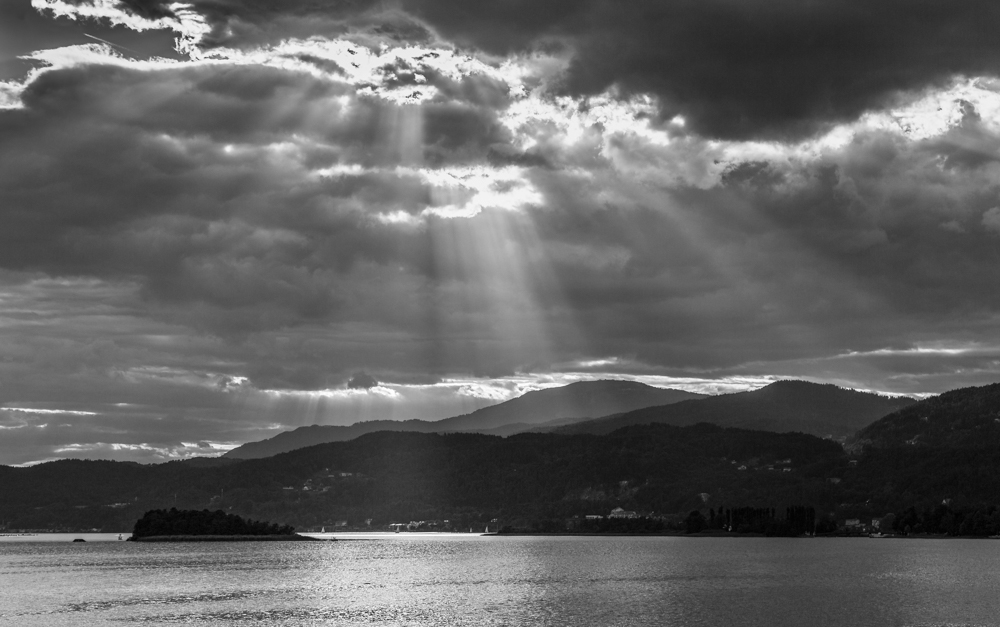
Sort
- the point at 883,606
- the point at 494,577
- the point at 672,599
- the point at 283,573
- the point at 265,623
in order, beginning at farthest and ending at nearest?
1. the point at 283,573
2. the point at 494,577
3. the point at 672,599
4. the point at 883,606
5. the point at 265,623

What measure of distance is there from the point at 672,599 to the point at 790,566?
203ft

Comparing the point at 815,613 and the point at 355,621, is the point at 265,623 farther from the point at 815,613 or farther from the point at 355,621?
the point at 815,613

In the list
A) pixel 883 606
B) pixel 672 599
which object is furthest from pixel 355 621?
pixel 883 606

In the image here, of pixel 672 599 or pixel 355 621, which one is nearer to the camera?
pixel 355 621

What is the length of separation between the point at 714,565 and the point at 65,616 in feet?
355

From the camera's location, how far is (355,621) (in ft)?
333

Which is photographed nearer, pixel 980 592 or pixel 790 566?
pixel 980 592

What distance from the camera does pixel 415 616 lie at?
105 m

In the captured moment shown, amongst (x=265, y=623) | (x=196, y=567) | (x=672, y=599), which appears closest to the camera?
(x=265, y=623)

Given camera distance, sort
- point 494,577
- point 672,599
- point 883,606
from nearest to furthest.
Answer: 1. point 883,606
2. point 672,599
3. point 494,577

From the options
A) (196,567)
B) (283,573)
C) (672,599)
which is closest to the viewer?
(672,599)

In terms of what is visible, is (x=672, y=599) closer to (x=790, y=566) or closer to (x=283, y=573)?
(x=790, y=566)

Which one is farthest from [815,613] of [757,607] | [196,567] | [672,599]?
[196,567]

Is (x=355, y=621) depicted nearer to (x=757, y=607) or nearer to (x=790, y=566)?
(x=757, y=607)
